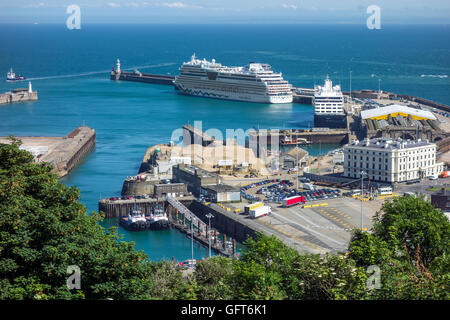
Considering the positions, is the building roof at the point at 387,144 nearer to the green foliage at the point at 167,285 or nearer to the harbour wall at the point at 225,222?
the harbour wall at the point at 225,222

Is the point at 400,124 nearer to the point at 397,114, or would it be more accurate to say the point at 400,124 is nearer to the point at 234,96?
the point at 397,114

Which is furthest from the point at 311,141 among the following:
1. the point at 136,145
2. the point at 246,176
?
the point at 246,176

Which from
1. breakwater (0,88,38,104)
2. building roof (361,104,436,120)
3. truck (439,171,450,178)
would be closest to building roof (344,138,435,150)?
truck (439,171,450,178)

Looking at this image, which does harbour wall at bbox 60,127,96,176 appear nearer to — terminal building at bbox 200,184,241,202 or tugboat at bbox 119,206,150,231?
A: tugboat at bbox 119,206,150,231

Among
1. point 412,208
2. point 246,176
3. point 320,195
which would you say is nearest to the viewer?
point 412,208

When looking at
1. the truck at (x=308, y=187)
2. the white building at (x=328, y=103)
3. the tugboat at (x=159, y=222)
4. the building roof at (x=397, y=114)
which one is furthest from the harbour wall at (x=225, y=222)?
the white building at (x=328, y=103)
